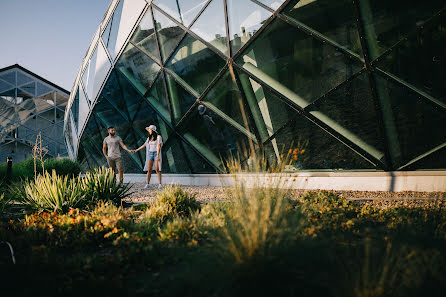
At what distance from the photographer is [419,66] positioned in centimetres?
601

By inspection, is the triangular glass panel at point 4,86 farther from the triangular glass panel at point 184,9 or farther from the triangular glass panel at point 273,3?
the triangular glass panel at point 273,3

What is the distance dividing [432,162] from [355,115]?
192 centimetres

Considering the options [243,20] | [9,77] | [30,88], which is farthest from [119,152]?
[30,88]

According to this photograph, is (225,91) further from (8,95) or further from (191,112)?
(8,95)

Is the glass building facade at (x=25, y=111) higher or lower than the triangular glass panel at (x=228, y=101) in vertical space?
higher

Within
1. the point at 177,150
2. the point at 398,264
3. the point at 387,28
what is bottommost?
the point at 398,264

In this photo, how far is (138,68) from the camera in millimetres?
10891

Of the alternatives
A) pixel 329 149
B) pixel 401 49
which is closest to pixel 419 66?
A: pixel 401 49

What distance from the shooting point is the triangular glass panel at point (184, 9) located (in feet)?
29.2

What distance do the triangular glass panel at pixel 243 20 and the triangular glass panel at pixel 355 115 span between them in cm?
→ 286

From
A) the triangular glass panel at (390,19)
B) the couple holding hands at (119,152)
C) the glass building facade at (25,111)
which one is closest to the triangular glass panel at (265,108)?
the triangular glass panel at (390,19)

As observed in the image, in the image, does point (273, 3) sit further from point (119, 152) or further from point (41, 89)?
point (41, 89)

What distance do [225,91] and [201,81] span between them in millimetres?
1033

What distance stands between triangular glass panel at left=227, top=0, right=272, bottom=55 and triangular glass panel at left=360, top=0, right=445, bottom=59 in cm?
253
